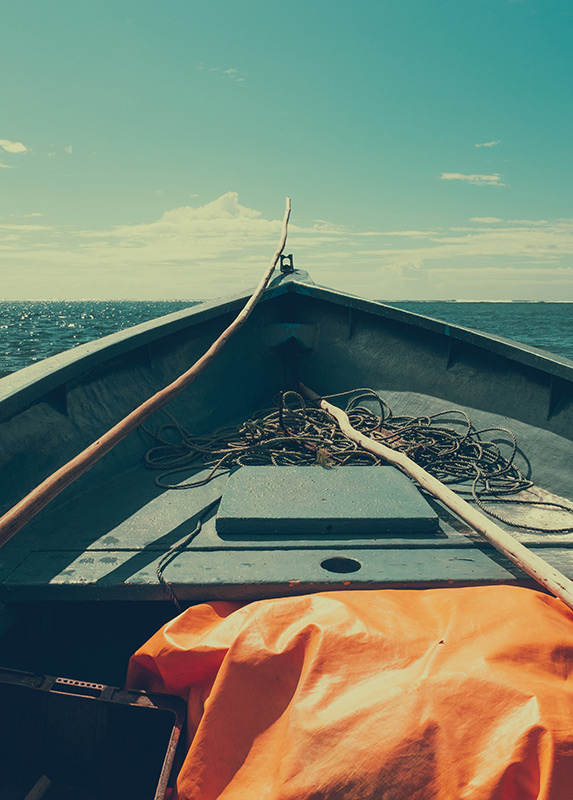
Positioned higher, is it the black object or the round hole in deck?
the round hole in deck

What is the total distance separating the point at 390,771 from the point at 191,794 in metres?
0.47

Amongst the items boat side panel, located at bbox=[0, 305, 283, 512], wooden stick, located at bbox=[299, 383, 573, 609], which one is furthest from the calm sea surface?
wooden stick, located at bbox=[299, 383, 573, 609]

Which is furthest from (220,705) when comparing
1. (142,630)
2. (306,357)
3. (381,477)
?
(306,357)

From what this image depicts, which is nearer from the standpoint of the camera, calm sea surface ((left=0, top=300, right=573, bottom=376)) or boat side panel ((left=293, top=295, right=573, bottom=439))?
boat side panel ((left=293, top=295, right=573, bottom=439))

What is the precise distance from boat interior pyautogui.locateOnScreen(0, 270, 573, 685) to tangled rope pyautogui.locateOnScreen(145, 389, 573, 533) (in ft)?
0.34

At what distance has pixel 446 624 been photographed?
4.04 feet

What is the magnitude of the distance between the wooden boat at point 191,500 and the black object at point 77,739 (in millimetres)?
263

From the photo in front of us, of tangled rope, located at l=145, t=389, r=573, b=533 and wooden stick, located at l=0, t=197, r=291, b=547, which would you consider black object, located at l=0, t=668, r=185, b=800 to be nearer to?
wooden stick, located at l=0, t=197, r=291, b=547

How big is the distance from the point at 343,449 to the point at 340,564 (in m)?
1.13

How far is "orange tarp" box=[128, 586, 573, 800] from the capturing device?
3.17ft

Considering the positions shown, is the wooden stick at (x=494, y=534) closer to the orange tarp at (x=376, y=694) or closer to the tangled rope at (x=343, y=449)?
the orange tarp at (x=376, y=694)

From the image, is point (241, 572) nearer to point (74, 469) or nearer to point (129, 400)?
point (74, 469)

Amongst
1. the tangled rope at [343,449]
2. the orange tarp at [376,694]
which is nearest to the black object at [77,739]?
the orange tarp at [376,694]

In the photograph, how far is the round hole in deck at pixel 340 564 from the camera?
1743mm
